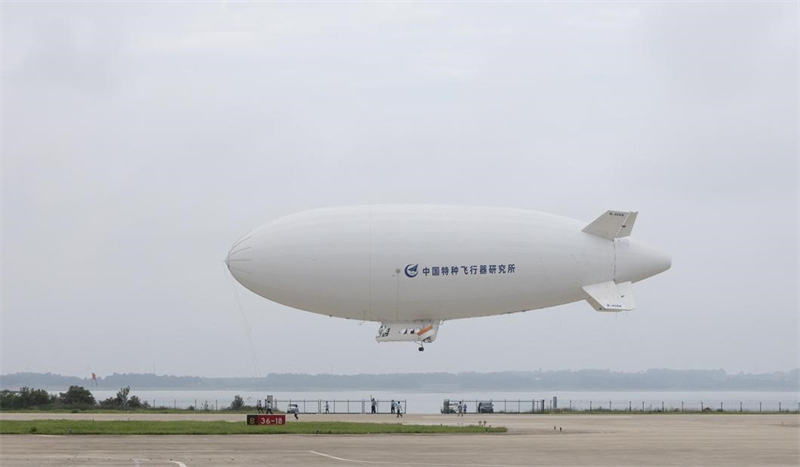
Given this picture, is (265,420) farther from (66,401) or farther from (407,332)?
(66,401)

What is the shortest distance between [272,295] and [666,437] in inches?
791

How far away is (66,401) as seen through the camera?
8306cm

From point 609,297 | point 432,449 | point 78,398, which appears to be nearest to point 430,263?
point 609,297

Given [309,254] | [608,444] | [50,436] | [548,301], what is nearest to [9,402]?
[50,436]

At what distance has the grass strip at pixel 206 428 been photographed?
4672 centimetres

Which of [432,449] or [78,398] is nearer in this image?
[432,449]

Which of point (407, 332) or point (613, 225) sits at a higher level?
point (613, 225)

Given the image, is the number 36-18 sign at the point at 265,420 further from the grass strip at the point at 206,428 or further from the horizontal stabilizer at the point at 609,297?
the horizontal stabilizer at the point at 609,297

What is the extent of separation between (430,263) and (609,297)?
30.4 feet

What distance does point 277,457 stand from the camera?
111ft

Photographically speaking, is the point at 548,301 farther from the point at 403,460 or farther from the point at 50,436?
the point at 50,436

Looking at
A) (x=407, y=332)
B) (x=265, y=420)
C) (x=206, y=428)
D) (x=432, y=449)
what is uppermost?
(x=407, y=332)

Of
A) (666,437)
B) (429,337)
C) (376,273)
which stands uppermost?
(376,273)

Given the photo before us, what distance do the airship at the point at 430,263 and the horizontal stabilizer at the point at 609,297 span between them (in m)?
0.05
